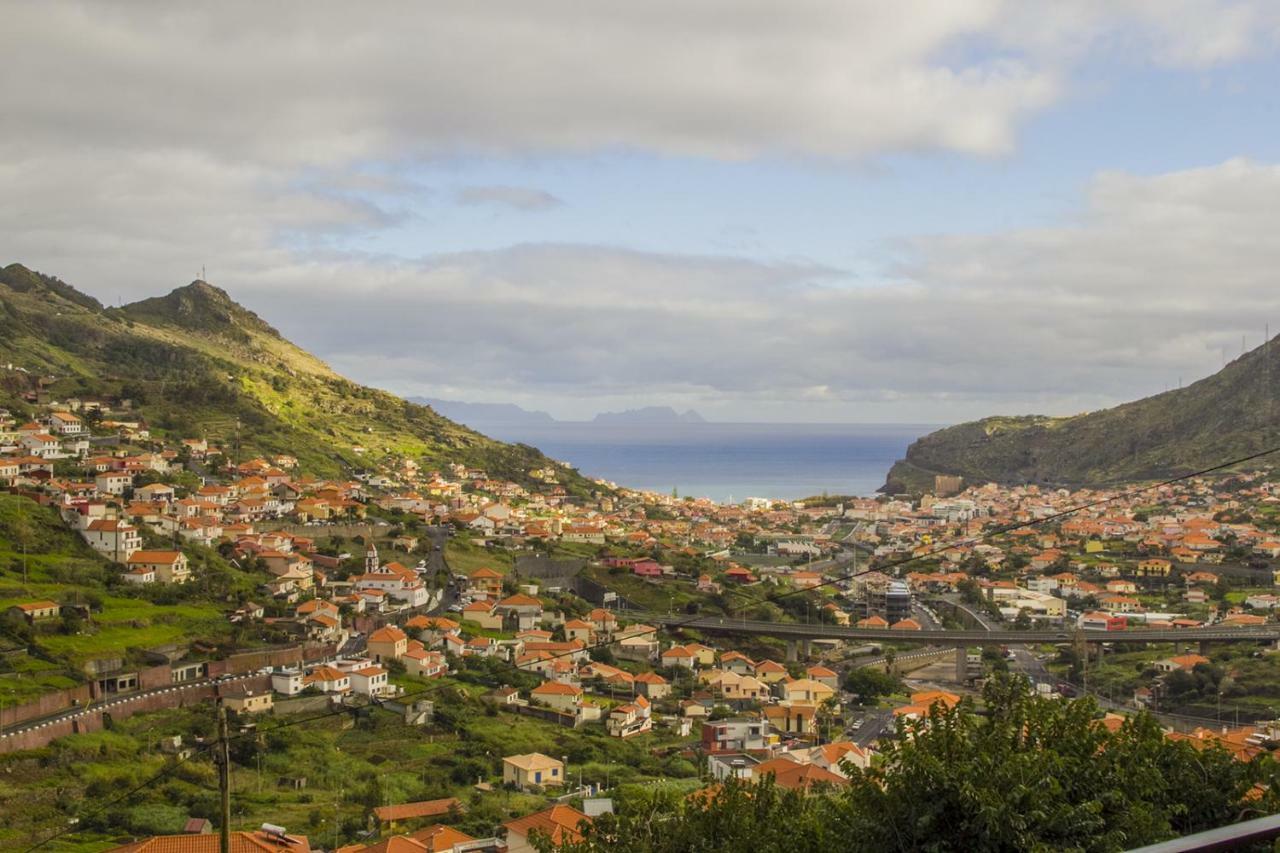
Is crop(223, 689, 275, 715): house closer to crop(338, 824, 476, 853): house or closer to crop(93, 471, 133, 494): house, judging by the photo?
crop(338, 824, 476, 853): house

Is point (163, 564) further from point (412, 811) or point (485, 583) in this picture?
point (412, 811)

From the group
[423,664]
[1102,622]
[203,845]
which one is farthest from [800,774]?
[1102,622]

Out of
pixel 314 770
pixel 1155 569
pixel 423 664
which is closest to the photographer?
pixel 314 770

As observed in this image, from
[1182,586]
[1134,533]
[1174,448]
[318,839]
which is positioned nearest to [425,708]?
[318,839]

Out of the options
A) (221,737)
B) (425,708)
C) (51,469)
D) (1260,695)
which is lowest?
(1260,695)

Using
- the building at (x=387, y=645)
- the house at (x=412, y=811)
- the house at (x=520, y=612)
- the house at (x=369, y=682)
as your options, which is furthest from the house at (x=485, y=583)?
the house at (x=412, y=811)

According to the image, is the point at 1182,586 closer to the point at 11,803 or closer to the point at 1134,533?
the point at 1134,533

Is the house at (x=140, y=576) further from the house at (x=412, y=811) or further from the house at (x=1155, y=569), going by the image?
the house at (x=1155, y=569)

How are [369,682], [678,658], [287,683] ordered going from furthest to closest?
[678,658] → [369,682] → [287,683]
